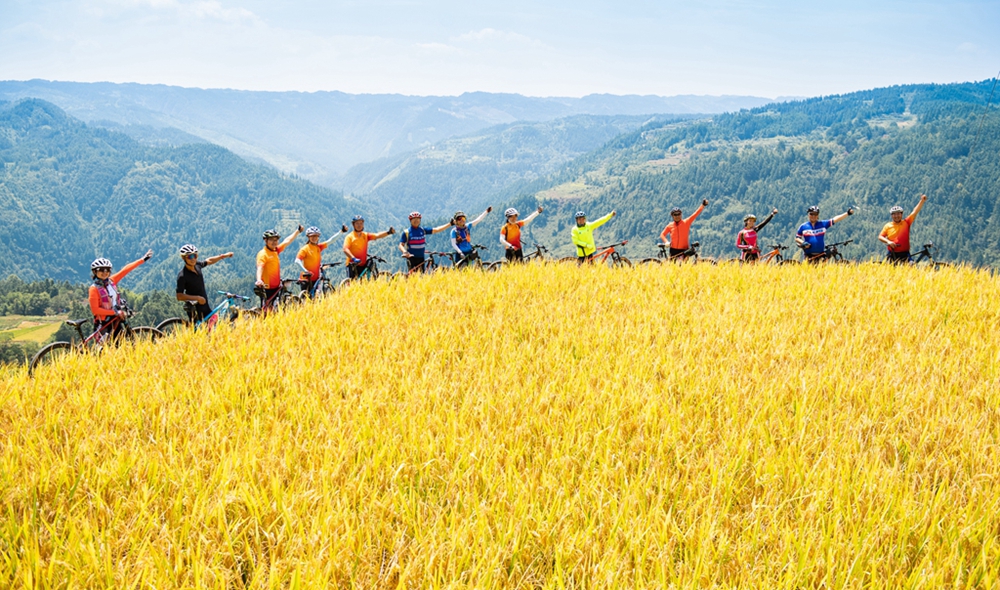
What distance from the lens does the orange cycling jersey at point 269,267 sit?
1130cm

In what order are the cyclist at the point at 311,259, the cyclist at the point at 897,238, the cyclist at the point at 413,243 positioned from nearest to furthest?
the cyclist at the point at 311,259
the cyclist at the point at 897,238
the cyclist at the point at 413,243

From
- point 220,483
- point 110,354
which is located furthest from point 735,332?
point 110,354

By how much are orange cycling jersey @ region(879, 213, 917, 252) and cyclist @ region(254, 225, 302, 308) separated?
15.8 metres

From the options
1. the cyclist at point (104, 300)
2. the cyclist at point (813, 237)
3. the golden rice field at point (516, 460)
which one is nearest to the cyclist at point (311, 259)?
the cyclist at point (104, 300)

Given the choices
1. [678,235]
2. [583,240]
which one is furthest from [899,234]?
[583,240]

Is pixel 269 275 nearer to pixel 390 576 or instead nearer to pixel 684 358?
pixel 684 358

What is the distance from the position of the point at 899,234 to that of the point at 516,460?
1631cm

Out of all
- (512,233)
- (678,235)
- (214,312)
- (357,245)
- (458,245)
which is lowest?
(214,312)

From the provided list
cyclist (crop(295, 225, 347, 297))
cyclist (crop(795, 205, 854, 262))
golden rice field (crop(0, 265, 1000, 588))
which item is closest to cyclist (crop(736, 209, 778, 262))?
cyclist (crop(795, 205, 854, 262))

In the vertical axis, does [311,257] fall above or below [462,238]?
below

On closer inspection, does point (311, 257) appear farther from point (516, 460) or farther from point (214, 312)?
point (516, 460)

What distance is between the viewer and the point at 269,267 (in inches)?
451

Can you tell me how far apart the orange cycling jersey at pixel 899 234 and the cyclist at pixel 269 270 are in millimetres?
15777

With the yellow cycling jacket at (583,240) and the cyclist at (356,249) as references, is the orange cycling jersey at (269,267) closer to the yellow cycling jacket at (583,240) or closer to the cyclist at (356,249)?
the cyclist at (356,249)
